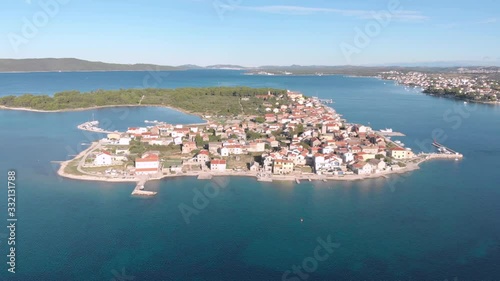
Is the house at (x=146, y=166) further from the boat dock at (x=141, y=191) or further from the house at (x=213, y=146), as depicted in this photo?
the house at (x=213, y=146)

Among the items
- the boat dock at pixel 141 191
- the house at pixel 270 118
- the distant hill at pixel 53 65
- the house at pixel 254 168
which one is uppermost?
the distant hill at pixel 53 65

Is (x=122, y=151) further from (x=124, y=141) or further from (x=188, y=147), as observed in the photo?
(x=188, y=147)

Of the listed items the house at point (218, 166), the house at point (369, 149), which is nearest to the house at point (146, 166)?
the house at point (218, 166)

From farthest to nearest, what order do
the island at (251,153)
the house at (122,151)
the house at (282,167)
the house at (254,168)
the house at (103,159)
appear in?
1. the house at (122,151)
2. the house at (103,159)
3. the house at (254,168)
4. the house at (282,167)
5. the island at (251,153)

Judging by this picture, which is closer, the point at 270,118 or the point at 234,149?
the point at 234,149

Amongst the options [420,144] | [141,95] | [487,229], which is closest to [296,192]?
[487,229]

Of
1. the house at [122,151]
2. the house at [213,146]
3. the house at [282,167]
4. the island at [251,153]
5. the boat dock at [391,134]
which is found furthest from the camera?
the boat dock at [391,134]

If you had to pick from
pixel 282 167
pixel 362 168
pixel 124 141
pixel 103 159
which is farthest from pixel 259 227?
pixel 124 141
